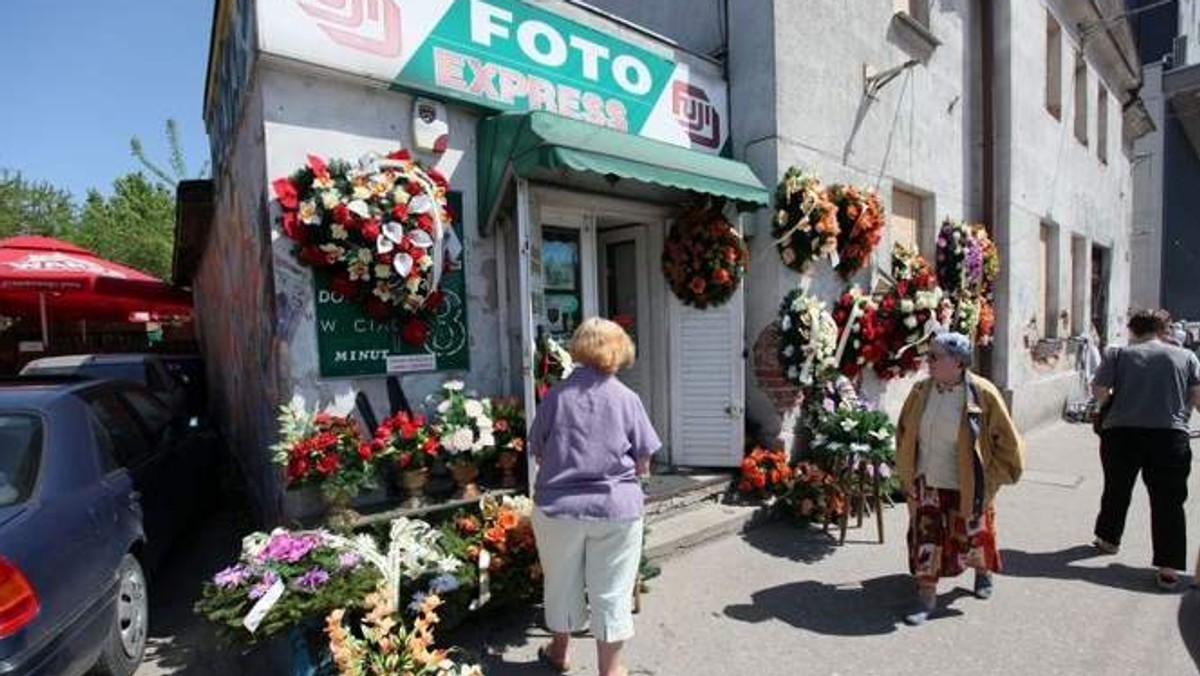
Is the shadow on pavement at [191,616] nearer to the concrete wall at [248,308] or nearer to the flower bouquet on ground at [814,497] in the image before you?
the concrete wall at [248,308]

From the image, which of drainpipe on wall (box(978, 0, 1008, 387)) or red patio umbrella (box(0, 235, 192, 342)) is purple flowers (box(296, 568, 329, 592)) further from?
drainpipe on wall (box(978, 0, 1008, 387))

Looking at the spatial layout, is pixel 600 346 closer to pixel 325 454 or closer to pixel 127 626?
pixel 325 454

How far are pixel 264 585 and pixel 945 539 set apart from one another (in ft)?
11.9

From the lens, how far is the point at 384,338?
3801 millimetres

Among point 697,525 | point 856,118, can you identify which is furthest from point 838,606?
point 856,118

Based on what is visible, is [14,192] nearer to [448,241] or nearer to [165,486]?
[165,486]

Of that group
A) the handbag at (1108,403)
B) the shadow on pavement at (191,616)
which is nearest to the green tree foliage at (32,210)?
the shadow on pavement at (191,616)

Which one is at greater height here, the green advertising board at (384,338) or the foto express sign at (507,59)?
the foto express sign at (507,59)

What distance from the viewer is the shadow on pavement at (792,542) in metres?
4.51

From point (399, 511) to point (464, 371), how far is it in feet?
3.29

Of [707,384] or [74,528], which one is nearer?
[74,528]

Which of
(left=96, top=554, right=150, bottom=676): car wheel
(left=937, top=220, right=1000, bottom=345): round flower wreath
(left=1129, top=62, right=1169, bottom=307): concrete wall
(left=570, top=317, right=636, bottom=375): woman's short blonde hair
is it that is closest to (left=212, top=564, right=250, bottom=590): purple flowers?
(left=96, top=554, right=150, bottom=676): car wheel

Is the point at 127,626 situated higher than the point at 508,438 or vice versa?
the point at 508,438

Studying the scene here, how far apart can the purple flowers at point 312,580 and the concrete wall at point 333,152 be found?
41.7 inches
